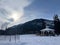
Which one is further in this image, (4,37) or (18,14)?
A: (4,37)

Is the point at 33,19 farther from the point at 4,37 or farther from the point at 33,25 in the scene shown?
the point at 4,37

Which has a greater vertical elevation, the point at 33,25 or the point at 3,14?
the point at 3,14

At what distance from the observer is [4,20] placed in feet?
17.2

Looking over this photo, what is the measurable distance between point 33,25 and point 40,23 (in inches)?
10.7

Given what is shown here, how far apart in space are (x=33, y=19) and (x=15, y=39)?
3.80 feet

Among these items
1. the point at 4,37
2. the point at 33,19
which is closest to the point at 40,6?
the point at 33,19

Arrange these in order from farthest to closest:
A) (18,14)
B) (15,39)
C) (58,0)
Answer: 1. (15,39)
2. (58,0)
3. (18,14)

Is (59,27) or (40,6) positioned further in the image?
(59,27)

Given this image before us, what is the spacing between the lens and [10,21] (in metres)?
5.18

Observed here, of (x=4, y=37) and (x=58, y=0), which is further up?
(x=58, y=0)

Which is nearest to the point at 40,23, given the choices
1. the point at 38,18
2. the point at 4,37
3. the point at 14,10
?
the point at 38,18

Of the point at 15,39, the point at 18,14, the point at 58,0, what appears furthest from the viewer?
the point at 15,39

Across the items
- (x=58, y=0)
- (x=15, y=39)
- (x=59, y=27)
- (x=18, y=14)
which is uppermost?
(x=58, y=0)

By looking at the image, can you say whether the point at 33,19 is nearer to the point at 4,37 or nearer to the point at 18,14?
the point at 18,14
